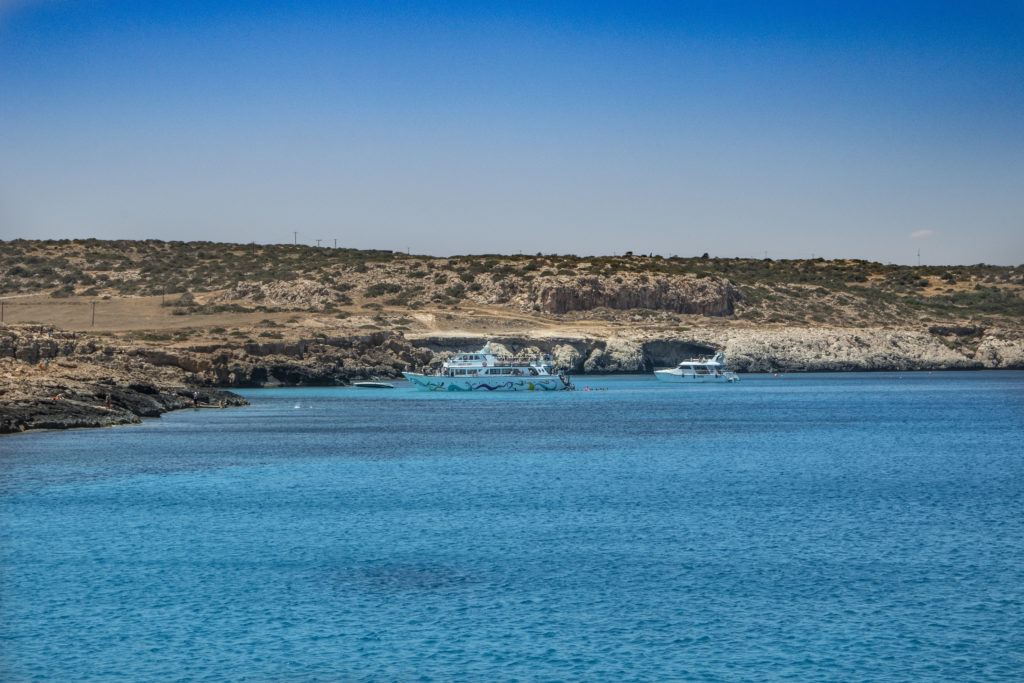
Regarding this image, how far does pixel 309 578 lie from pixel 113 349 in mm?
58716

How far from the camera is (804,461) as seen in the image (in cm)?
3466

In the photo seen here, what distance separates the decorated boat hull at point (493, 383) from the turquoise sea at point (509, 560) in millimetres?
41382

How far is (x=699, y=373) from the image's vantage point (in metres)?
97.3

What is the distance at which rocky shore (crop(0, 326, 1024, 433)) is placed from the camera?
48.8 meters

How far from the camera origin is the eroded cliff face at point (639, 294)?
122938mm

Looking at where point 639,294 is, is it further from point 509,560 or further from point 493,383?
point 509,560

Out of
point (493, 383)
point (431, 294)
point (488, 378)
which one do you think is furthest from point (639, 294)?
point (488, 378)

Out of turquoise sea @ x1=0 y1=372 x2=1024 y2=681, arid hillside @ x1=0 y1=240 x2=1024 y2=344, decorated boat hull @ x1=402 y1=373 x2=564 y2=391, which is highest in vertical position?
arid hillside @ x1=0 y1=240 x2=1024 y2=344

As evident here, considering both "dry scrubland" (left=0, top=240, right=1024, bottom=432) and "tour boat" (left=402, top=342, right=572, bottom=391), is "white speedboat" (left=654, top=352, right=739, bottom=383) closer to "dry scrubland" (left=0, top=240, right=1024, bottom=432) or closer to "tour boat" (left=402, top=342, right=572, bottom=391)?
"dry scrubland" (left=0, top=240, right=1024, bottom=432)

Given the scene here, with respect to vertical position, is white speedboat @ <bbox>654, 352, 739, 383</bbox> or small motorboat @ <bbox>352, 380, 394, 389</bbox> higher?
white speedboat @ <bbox>654, 352, 739, 383</bbox>

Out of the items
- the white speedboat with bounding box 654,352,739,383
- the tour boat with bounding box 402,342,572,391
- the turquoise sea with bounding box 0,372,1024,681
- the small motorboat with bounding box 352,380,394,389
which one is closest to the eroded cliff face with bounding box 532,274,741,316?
the white speedboat with bounding box 654,352,739,383

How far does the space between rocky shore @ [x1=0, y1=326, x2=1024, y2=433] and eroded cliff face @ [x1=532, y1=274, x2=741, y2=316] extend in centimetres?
1015

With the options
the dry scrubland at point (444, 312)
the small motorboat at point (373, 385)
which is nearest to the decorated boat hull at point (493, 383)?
the small motorboat at point (373, 385)

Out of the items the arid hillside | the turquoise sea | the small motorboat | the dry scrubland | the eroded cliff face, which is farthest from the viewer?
the eroded cliff face
